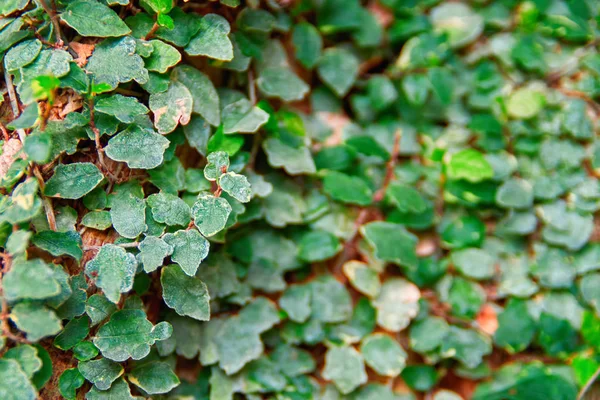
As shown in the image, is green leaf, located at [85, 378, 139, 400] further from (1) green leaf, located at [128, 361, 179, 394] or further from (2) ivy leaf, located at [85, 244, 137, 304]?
(2) ivy leaf, located at [85, 244, 137, 304]

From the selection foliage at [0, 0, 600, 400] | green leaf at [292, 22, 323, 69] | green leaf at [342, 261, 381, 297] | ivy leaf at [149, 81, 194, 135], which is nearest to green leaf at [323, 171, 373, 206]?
foliage at [0, 0, 600, 400]

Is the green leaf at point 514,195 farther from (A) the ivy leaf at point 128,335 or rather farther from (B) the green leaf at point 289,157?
(A) the ivy leaf at point 128,335

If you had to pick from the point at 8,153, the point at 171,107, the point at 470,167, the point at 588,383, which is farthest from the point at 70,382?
the point at 588,383

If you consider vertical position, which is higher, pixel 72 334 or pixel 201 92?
pixel 201 92

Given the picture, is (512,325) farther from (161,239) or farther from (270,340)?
(161,239)

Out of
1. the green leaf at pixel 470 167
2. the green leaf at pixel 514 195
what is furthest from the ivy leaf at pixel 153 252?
the green leaf at pixel 514 195

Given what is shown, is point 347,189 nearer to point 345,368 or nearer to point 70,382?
point 345,368
